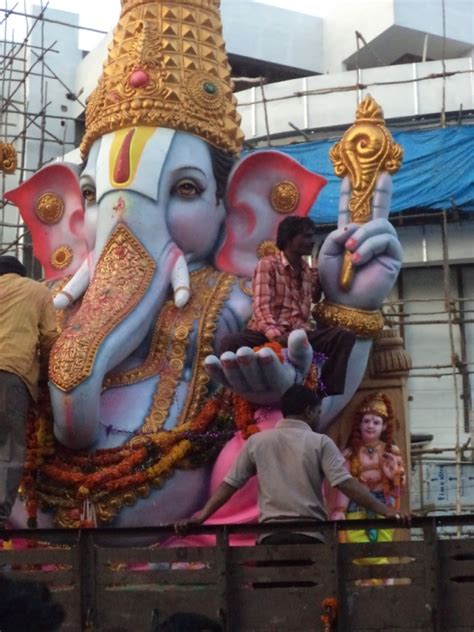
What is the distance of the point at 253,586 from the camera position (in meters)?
3.72

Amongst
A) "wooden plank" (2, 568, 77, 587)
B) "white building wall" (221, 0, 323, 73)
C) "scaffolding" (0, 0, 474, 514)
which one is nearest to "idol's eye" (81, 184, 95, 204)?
"wooden plank" (2, 568, 77, 587)

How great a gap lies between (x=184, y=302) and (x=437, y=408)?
8377 millimetres

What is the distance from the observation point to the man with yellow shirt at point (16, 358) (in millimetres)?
5016

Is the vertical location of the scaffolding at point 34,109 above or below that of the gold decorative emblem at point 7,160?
above

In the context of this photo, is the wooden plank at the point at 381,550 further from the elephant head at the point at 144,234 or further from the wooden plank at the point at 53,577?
the elephant head at the point at 144,234

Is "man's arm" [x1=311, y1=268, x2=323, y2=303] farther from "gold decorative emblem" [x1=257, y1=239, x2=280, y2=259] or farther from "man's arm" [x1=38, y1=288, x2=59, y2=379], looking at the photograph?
"man's arm" [x1=38, y1=288, x2=59, y2=379]

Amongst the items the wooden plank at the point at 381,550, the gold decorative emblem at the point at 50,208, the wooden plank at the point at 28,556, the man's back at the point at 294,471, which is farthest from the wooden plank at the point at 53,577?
the gold decorative emblem at the point at 50,208

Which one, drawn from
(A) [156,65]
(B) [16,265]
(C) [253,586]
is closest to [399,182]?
Answer: (A) [156,65]

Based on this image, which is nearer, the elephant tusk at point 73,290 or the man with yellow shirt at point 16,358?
the man with yellow shirt at point 16,358

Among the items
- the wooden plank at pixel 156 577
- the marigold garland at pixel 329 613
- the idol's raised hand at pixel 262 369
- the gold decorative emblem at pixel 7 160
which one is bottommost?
the marigold garland at pixel 329 613

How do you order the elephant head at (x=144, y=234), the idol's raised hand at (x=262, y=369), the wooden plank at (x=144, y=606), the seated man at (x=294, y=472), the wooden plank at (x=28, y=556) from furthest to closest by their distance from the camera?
the elephant head at (x=144, y=234) < the idol's raised hand at (x=262, y=369) < the seated man at (x=294, y=472) < the wooden plank at (x=28, y=556) < the wooden plank at (x=144, y=606)

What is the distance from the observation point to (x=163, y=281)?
229 inches

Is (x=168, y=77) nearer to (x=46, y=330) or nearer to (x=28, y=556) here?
(x=46, y=330)

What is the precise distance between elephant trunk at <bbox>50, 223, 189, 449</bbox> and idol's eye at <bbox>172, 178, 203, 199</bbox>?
0.66 feet
